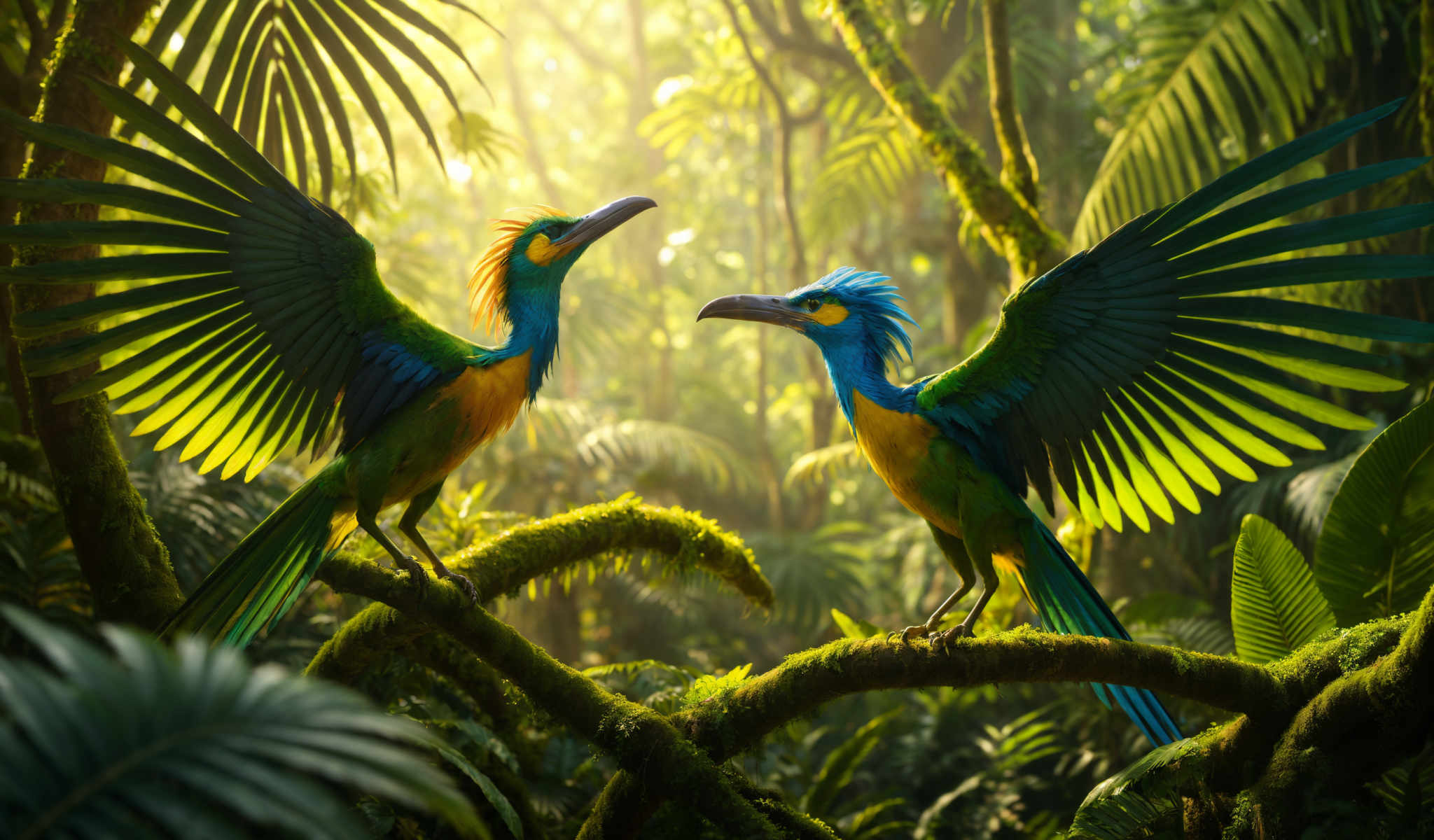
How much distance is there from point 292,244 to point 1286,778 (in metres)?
3.10

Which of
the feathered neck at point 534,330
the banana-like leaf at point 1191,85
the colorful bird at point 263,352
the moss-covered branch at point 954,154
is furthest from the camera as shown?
the banana-like leaf at point 1191,85

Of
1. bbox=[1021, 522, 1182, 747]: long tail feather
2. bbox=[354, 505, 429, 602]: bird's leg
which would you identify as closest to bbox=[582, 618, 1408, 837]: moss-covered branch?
bbox=[1021, 522, 1182, 747]: long tail feather

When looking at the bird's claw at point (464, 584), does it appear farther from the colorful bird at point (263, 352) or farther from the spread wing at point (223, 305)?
the spread wing at point (223, 305)

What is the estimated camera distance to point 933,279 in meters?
17.4

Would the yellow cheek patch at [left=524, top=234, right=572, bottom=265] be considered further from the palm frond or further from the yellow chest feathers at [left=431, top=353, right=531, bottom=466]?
the palm frond

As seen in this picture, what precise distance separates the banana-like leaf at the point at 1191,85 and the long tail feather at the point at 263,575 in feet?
15.5

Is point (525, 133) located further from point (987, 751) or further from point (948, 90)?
point (987, 751)

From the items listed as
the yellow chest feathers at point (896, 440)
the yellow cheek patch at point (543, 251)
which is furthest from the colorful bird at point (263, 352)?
the yellow chest feathers at point (896, 440)

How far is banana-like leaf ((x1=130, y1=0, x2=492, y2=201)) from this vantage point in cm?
310

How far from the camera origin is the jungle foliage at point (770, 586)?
117cm

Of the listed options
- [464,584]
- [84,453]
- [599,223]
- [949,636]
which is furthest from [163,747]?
[599,223]

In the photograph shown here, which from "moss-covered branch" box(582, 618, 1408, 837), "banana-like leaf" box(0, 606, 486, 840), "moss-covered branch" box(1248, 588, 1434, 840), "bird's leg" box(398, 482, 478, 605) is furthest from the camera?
"bird's leg" box(398, 482, 478, 605)

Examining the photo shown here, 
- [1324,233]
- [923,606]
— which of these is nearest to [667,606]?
[923,606]

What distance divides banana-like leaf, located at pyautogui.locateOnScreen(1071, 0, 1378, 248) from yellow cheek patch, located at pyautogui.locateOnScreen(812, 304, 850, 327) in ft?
10.4
